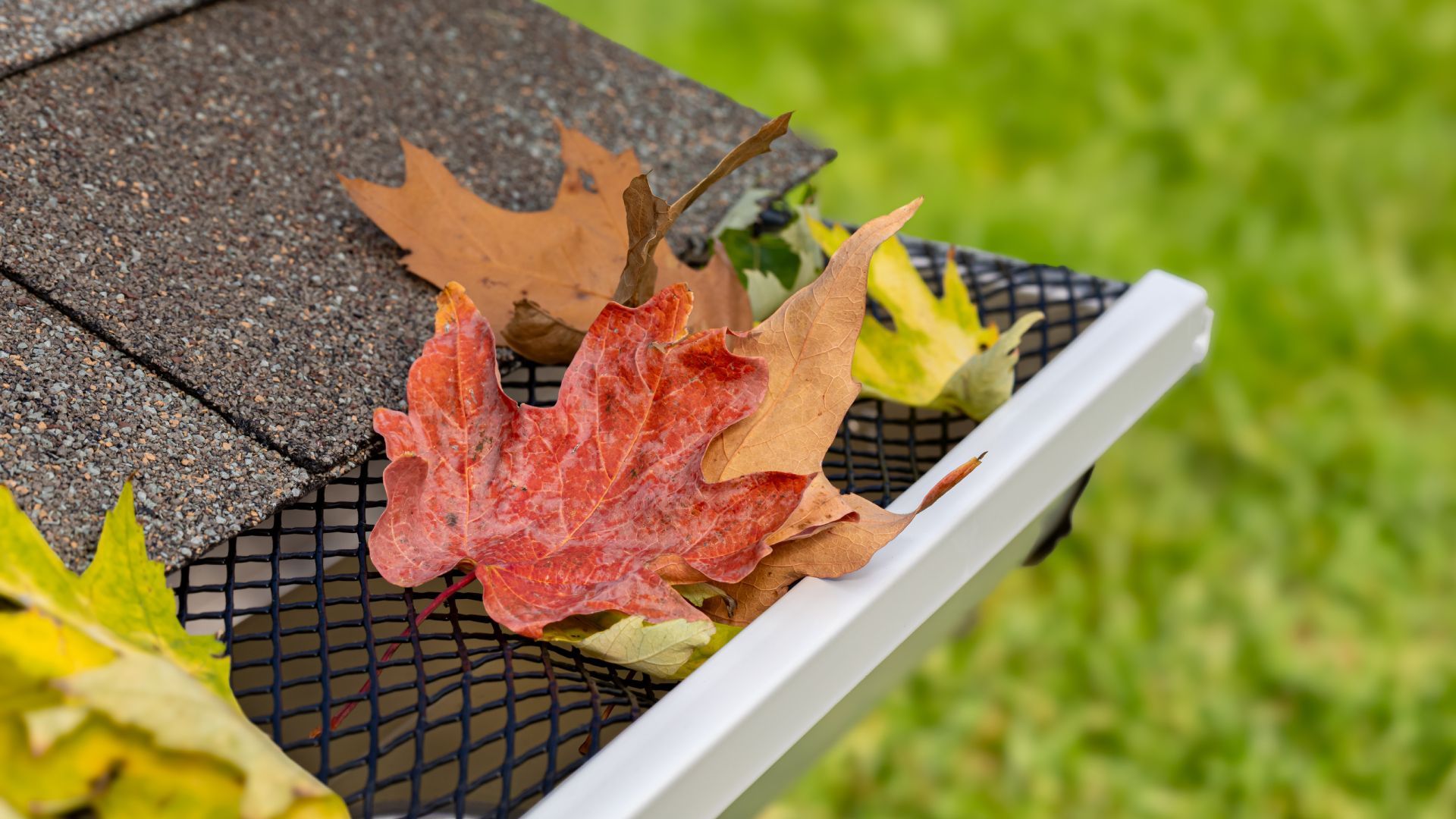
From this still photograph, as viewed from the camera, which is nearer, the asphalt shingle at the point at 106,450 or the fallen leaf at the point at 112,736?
the fallen leaf at the point at 112,736

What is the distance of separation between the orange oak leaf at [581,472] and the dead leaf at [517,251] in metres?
0.19

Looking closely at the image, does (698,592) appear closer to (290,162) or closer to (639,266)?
(639,266)

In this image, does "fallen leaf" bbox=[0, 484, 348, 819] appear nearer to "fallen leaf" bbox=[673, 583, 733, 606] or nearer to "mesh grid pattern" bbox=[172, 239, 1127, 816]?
"mesh grid pattern" bbox=[172, 239, 1127, 816]

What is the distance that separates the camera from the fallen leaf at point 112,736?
23.1 inches

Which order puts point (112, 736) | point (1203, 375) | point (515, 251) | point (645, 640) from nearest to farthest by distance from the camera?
point (112, 736) → point (645, 640) → point (515, 251) → point (1203, 375)

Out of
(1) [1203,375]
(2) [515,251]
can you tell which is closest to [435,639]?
(2) [515,251]

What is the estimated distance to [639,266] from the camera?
889 mm

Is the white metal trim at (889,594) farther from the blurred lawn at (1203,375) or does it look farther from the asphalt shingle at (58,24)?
the blurred lawn at (1203,375)

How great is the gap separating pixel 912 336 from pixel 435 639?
52cm

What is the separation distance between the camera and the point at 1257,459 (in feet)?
7.76

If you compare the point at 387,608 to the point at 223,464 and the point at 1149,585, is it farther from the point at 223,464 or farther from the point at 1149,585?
the point at 1149,585

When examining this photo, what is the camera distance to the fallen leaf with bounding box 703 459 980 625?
0.82m

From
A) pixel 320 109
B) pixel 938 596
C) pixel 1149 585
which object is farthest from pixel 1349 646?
pixel 320 109

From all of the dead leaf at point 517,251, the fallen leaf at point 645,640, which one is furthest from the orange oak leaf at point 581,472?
the dead leaf at point 517,251
